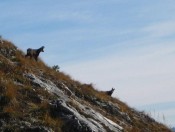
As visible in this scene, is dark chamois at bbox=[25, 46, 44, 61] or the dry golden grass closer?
the dry golden grass

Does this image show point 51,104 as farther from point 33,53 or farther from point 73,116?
point 33,53

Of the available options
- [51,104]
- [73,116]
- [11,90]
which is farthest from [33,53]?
[73,116]

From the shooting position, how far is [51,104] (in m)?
19.4

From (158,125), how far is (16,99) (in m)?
11.4

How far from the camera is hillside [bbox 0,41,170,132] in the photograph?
18312mm

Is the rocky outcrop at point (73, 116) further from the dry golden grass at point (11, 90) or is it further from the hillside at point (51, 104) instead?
the dry golden grass at point (11, 90)

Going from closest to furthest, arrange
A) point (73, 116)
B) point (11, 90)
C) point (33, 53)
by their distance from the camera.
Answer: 1. point (73, 116)
2. point (11, 90)
3. point (33, 53)

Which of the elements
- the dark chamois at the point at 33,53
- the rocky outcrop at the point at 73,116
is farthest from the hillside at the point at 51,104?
the dark chamois at the point at 33,53

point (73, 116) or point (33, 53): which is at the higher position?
point (33, 53)

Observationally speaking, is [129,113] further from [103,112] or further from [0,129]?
[0,129]

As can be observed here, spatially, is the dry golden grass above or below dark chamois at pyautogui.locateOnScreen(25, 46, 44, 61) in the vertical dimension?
below

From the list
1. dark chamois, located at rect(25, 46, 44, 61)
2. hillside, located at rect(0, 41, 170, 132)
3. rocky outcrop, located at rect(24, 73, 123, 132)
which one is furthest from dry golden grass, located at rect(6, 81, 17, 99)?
dark chamois, located at rect(25, 46, 44, 61)

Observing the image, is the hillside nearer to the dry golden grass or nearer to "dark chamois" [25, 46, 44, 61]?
the dry golden grass

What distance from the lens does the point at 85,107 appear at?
2202 cm
